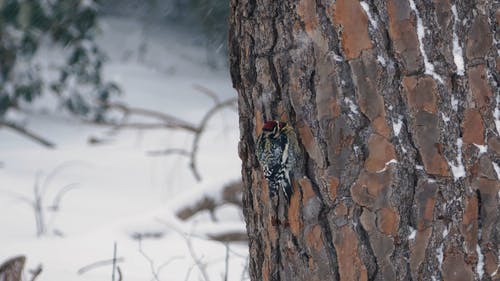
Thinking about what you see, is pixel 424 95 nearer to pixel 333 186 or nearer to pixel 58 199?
pixel 333 186

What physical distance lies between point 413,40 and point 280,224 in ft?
1.65

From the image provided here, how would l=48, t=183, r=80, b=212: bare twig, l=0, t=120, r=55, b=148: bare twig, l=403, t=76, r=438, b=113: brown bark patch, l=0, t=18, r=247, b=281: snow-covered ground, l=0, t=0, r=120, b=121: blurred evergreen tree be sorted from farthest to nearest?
1. l=0, t=0, r=120, b=121: blurred evergreen tree
2. l=0, t=120, r=55, b=148: bare twig
3. l=48, t=183, r=80, b=212: bare twig
4. l=0, t=18, r=247, b=281: snow-covered ground
5. l=403, t=76, r=438, b=113: brown bark patch

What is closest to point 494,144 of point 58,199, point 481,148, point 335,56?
point 481,148

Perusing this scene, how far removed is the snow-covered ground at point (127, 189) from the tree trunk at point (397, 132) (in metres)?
1.01

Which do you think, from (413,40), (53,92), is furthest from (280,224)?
(53,92)

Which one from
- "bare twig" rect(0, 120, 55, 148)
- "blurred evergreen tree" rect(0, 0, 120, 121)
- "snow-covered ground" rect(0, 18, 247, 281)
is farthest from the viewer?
"blurred evergreen tree" rect(0, 0, 120, 121)

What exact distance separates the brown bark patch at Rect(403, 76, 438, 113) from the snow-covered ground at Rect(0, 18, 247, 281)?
121 centimetres

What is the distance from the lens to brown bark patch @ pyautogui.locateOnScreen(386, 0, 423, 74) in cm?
187

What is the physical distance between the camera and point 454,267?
190cm

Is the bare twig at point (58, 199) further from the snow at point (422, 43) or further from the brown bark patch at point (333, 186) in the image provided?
the snow at point (422, 43)

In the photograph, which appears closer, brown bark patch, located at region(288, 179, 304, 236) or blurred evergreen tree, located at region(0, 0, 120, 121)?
brown bark patch, located at region(288, 179, 304, 236)

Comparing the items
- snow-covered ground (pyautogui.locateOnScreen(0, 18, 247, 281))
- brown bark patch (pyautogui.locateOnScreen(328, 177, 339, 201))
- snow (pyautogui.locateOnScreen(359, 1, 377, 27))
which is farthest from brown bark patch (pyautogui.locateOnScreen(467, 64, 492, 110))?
snow-covered ground (pyautogui.locateOnScreen(0, 18, 247, 281))

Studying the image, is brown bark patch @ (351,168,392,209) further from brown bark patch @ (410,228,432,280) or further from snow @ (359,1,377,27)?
snow @ (359,1,377,27)

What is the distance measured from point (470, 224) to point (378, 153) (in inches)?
9.6
